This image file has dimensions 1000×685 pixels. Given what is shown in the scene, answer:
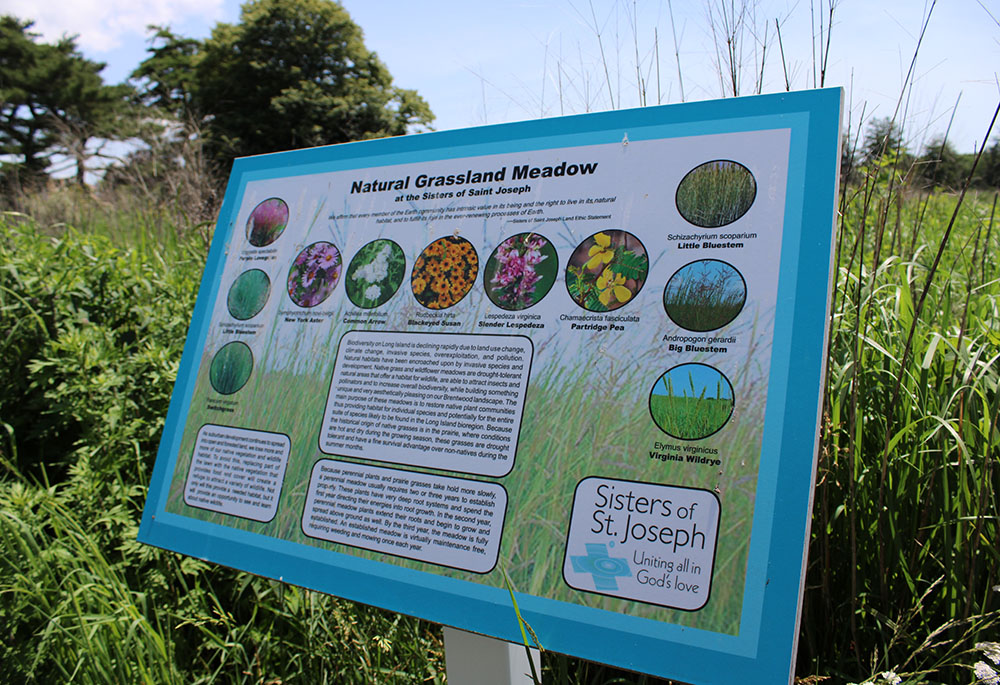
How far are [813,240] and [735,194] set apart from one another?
181 mm

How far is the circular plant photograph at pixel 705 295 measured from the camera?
1257 millimetres

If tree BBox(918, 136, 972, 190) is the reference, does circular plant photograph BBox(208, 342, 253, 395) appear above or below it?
below

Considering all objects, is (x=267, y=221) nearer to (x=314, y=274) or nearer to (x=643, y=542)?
(x=314, y=274)

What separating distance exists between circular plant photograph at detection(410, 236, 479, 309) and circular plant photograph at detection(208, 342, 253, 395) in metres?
0.57

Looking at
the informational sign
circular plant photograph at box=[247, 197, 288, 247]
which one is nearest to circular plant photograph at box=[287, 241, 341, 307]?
the informational sign

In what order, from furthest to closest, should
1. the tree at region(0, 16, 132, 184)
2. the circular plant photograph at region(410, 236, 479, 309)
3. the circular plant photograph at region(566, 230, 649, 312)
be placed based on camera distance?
the tree at region(0, 16, 132, 184)
the circular plant photograph at region(410, 236, 479, 309)
the circular plant photograph at region(566, 230, 649, 312)

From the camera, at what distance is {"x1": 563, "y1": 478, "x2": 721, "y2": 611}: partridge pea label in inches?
45.5

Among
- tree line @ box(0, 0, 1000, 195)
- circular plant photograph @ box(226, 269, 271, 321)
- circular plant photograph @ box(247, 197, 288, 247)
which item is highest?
tree line @ box(0, 0, 1000, 195)

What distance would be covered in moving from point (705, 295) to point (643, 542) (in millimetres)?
481

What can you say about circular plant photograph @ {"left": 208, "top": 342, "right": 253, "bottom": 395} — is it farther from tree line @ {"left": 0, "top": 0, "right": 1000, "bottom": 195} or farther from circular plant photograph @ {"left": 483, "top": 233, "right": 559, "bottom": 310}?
tree line @ {"left": 0, "top": 0, "right": 1000, "bottom": 195}

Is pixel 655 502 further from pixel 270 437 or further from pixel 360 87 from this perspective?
Answer: pixel 360 87

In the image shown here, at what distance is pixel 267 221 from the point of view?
6.62 feet

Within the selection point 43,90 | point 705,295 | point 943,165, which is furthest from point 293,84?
point 705,295

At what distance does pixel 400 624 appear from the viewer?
7.03 ft
